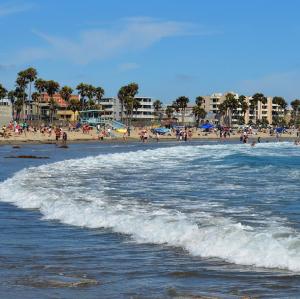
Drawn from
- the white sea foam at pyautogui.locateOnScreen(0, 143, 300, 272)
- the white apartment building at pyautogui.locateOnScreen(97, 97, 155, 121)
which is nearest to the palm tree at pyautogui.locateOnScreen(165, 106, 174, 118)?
the white apartment building at pyautogui.locateOnScreen(97, 97, 155, 121)

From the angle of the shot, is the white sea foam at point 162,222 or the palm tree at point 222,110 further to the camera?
the palm tree at point 222,110

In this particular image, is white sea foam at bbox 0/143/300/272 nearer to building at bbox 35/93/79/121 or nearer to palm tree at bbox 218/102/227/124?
building at bbox 35/93/79/121

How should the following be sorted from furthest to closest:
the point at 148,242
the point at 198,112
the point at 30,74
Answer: the point at 198,112 → the point at 30,74 → the point at 148,242

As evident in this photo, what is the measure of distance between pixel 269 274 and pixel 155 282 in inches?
55.1

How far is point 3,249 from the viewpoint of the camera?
8.74 metres

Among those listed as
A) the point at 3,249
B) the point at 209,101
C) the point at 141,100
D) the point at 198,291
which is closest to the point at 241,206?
the point at 3,249

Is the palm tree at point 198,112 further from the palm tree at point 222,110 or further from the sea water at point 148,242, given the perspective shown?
the sea water at point 148,242

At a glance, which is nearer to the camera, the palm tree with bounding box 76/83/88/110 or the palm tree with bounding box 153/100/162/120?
the palm tree with bounding box 76/83/88/110

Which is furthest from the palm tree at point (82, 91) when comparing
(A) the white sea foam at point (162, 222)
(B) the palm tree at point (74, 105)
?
(A) the white sea foam at point (162, 222)

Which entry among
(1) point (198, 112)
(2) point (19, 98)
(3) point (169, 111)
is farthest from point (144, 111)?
(2) point (19, 98)

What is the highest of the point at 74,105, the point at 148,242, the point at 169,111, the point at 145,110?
the point at 74,105

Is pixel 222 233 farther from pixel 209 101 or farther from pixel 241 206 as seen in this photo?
pixel 209 101

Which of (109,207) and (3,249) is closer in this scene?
(3,249)

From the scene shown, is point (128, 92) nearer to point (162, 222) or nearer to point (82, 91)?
point (82, 91)
